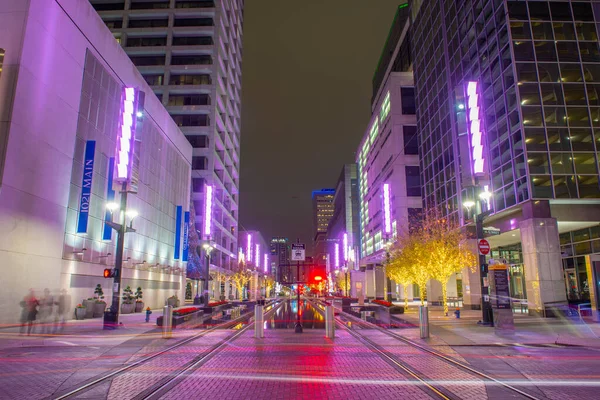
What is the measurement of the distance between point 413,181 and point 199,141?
36704 mm

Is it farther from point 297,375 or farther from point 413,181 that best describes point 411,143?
point 297,375

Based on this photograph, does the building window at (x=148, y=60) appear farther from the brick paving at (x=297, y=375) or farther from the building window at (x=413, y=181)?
the brick paving at (x=297, y=375)

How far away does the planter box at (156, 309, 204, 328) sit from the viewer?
905 inches

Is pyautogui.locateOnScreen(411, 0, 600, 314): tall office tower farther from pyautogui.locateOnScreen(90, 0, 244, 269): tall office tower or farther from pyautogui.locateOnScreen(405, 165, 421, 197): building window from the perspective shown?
pyautogui.locateOnScreen(90, 0, 244, 269): tall office tower

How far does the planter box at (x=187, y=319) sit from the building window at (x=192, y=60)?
Result: 60.2 meters

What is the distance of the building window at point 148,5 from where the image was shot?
8088cm

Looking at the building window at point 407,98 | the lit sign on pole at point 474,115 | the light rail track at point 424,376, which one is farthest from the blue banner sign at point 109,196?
the building window at point 407,98

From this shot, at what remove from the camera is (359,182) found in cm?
10131

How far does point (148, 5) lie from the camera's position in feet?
266

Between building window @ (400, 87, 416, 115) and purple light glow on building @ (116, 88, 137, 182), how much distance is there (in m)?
43.0

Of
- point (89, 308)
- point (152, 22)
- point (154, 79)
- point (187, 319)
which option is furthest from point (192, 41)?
point (187, 319)

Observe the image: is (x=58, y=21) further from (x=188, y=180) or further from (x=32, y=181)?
(x=188, y=180)

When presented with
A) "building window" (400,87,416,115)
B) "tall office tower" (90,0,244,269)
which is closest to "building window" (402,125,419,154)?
"building window" (400,87,416,115)

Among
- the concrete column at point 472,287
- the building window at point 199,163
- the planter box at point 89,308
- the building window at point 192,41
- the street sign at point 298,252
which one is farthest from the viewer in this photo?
the building window at point 192,41
